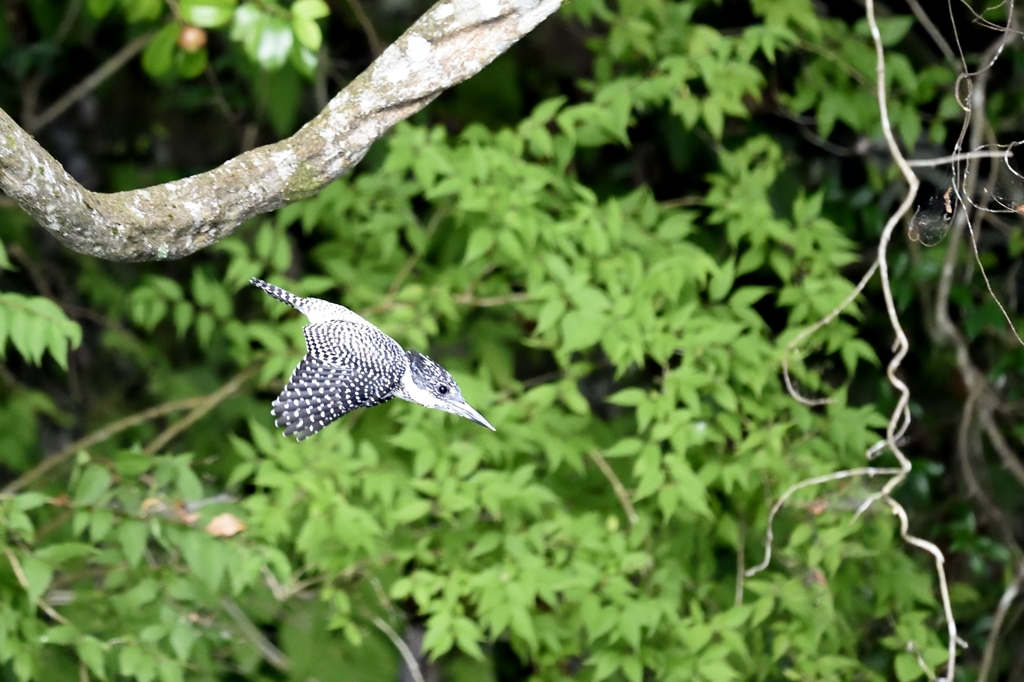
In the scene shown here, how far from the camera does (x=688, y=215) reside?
348 centimetres

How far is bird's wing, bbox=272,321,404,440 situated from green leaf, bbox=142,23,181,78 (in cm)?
141

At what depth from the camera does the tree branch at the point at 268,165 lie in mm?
1737

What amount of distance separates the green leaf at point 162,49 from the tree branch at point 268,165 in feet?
4.89

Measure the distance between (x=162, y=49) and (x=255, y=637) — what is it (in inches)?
67.9

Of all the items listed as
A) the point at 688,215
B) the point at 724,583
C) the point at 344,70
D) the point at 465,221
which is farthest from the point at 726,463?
the point at 344,70

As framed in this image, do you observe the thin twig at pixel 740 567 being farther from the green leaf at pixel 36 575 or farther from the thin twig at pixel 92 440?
the green leaf at pixel 36 575

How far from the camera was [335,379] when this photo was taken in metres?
Result: 2.06

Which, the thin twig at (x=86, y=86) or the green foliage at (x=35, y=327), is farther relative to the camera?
the thin twig at (x=86, y=86)

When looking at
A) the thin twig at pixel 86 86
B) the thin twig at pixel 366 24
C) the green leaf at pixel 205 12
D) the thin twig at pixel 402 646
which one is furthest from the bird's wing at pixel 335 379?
the thin twig at pixel 86 86

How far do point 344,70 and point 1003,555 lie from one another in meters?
2.74

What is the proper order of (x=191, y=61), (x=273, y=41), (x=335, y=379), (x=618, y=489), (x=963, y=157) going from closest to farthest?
(x=335, y=379), (x=963, y=157), (x=273, y=41), (x=618, y=489), (x=191, y=61)

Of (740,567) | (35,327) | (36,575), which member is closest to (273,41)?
(35,327)

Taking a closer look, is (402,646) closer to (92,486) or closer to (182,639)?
(182,639)

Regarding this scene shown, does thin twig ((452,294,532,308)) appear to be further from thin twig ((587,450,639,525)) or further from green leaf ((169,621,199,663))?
green leaf ((169,621,199,663))
